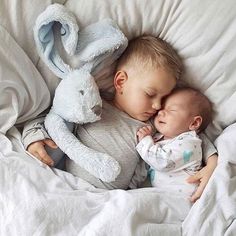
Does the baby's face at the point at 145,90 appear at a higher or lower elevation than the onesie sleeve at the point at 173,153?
higher

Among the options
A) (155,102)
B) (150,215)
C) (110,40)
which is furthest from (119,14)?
(150,215)

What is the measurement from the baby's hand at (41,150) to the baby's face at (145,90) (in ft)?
0.74

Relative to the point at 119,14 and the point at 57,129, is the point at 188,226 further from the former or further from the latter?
the point at 119,14

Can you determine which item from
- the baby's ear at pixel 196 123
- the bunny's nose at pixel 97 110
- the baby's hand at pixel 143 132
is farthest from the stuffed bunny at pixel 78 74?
the baby's ear at pixel 196 123

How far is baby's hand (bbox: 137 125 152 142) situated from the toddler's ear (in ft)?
0.40

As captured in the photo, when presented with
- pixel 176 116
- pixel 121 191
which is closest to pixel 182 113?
pixel 176 116

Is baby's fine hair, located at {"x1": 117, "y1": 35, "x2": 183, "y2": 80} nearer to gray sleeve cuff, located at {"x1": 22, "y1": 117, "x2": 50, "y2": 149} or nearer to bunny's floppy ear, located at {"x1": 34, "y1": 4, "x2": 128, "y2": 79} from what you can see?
bunny's floppy ear, located at {"x1": 34, "y1": 4, "x2": 128, "y2": 79}

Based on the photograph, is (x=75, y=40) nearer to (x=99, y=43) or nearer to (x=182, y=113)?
(x=99, y=43)

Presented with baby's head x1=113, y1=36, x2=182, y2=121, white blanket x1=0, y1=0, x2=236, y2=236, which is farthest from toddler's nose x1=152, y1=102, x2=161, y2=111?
white blanket x1=0, y1=0, x2=236, y2=236

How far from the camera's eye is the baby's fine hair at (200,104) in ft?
4.26

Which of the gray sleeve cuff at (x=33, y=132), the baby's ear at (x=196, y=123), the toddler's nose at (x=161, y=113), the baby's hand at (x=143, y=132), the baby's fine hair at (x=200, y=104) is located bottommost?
the gray sleeve cuff at (x=33, y=132)

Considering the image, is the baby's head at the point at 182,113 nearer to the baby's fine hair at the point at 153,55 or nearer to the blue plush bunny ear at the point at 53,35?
the baby's fine hair at the point at 153,55

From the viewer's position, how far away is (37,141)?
1.28 m

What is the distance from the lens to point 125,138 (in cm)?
132
